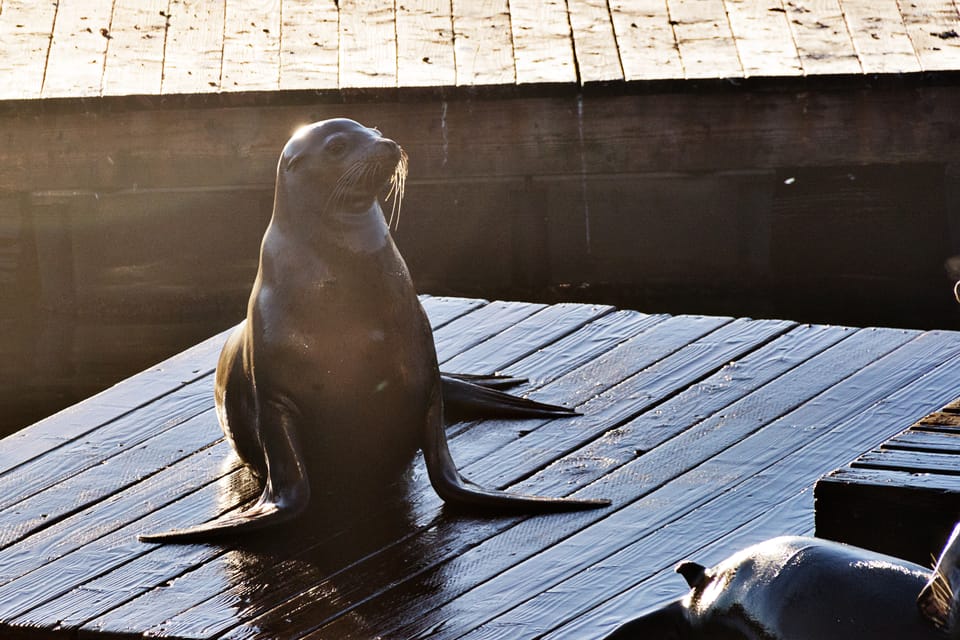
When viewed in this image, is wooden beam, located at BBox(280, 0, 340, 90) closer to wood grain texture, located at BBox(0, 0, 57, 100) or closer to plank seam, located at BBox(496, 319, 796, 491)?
wood grain texture, located at BBox(0, 0, 57, 100)

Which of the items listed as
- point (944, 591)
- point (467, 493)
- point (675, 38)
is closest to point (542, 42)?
point (675, 38)

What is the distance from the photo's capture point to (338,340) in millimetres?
3945

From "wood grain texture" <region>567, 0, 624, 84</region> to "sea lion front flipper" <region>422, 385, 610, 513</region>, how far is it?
14.5 ft

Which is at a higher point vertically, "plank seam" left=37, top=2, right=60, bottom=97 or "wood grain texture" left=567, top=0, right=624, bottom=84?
"plank seam" left=37, top=2, right=60, bottom=97

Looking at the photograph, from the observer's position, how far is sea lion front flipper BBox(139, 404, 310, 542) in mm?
3799

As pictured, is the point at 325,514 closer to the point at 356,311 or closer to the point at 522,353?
the point at 356,311

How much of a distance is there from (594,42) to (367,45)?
1.17 metres

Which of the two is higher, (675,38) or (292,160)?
(675,38)

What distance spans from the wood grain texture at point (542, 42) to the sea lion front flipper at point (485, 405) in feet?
12.1

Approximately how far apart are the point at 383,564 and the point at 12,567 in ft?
2.89

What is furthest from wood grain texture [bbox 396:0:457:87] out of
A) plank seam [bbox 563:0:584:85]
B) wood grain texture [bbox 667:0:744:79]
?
wood grain texture [bbox 667:0:744:79]

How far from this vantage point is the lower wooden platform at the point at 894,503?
11.0 ft

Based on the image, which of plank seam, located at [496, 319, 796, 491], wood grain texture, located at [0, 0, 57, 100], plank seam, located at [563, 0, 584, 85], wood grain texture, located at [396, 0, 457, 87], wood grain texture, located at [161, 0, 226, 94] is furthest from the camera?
wood grain texture, located at [0, 0, 57, 100]

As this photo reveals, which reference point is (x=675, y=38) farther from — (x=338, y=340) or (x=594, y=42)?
(x=338, y=340)
